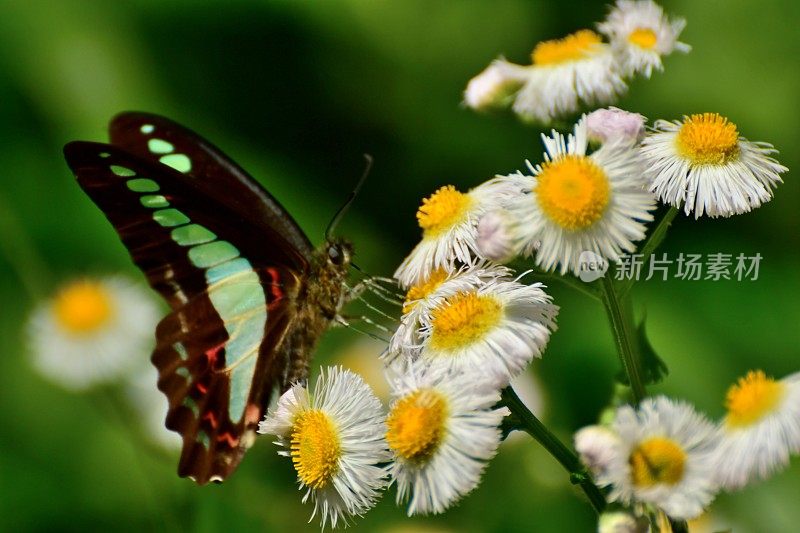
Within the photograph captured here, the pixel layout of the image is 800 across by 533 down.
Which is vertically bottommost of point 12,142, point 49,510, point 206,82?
point 49,510

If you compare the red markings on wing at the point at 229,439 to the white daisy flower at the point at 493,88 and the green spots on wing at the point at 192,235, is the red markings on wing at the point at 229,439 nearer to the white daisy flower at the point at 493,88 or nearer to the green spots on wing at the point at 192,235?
the green spots on wing at the point at 192,235

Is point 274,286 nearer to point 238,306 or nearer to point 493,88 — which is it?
point 238,306

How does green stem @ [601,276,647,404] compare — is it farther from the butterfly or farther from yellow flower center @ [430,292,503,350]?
the butterfly

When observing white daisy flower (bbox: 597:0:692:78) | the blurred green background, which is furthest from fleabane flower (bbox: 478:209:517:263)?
the blurred green background

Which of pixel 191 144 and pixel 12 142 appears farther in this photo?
pixel 12 142

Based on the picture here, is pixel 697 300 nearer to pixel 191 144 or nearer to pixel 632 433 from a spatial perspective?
pixel 191 144

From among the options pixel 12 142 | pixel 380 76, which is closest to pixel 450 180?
pixel 380 76
